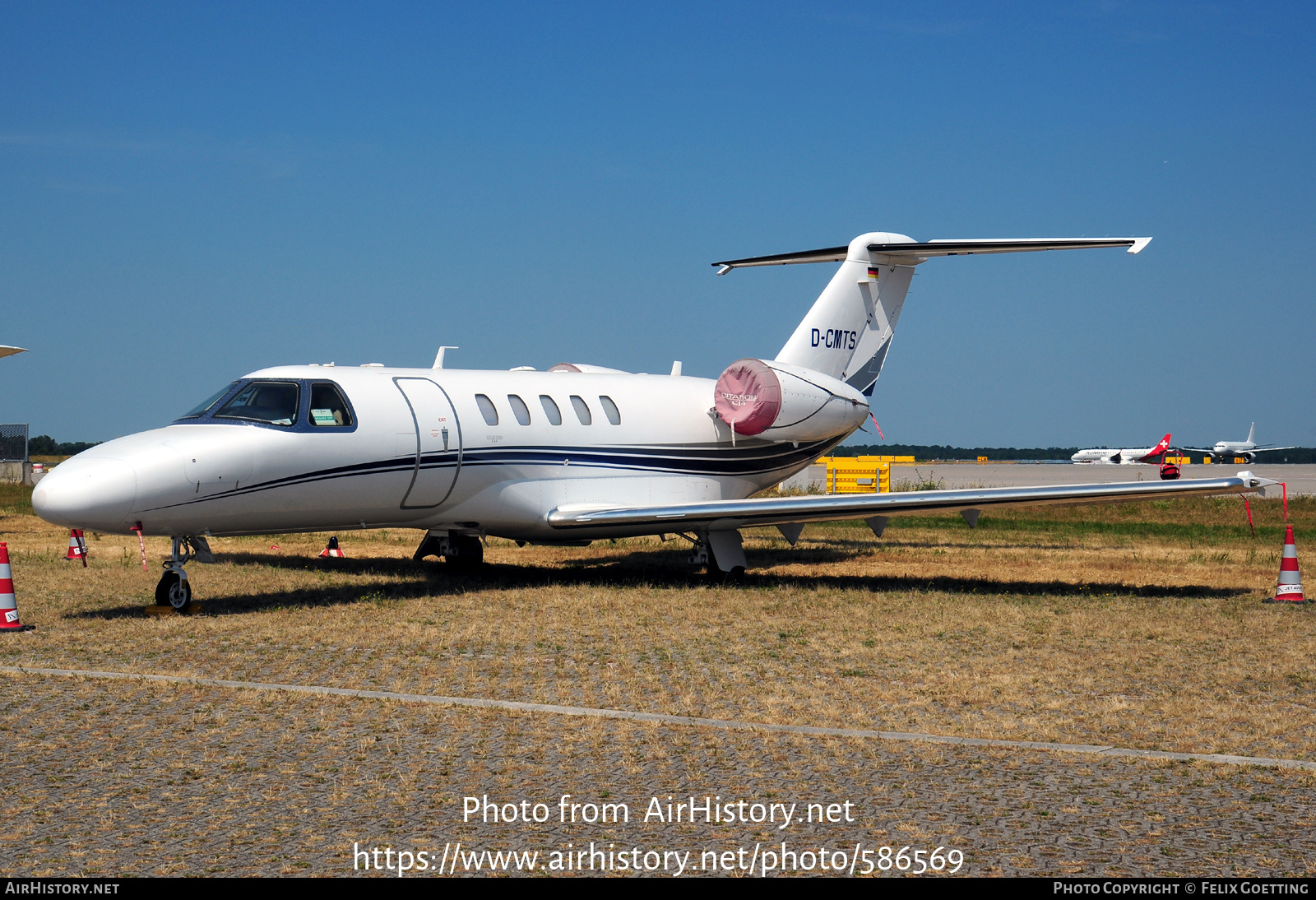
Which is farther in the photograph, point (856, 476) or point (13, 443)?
point (13, 443)

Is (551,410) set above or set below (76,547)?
above

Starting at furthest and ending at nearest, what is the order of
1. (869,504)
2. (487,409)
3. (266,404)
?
1. (487,409)
2. (869,504)
3. (266,404)

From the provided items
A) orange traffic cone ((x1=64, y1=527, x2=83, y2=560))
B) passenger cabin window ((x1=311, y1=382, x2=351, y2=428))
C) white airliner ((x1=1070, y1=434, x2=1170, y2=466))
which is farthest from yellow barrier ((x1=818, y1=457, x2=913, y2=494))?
white airliner ((x1=1070, y1=434, x2=1170, y2=466))

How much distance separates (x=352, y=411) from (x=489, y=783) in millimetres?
7847

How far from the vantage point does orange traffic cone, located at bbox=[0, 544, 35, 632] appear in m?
10.7

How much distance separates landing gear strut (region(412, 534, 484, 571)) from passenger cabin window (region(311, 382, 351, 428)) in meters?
3.68

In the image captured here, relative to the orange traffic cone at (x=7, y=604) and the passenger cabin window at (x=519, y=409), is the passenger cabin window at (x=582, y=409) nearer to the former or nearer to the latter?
the passenger cabin window at (x=519, y=409)

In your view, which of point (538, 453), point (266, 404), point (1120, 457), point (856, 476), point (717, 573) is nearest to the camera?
point (266, 404)

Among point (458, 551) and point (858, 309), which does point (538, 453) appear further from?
point (858, 309)

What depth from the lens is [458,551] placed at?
53.8 ft

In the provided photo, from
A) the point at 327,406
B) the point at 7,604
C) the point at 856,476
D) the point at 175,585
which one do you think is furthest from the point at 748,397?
the point at 856,476

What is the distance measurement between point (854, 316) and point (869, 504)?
5201 millimetres

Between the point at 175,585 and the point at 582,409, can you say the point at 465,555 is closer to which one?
the point at 582,409

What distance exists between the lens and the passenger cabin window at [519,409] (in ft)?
48.6
